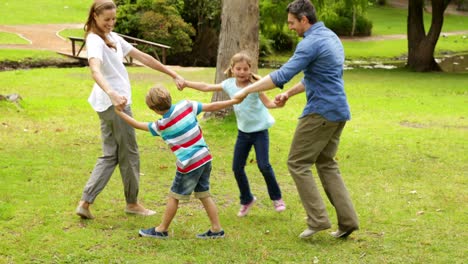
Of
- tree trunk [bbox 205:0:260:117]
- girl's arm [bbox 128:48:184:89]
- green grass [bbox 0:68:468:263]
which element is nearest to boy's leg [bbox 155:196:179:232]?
green grass [bbox 0:68:468:263]

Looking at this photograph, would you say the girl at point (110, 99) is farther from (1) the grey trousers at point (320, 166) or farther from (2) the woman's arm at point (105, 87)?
(1) the grey trousers at point (320, 166)

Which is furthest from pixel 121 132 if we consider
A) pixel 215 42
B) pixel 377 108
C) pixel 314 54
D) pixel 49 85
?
pixel 215 42

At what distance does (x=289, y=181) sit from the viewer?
852 cm

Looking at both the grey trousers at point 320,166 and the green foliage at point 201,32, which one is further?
the green foliage at point 201,32

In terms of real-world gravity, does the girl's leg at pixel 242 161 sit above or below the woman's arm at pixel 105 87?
below

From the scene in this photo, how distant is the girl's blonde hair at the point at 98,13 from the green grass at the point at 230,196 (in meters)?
1.61

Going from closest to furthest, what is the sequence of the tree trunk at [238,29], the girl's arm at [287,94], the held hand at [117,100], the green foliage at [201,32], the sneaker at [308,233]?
the held hand at [117,100]
the sneaker at [308,233]
the girl's arm at [287,94]
the tree trunk at [238,29]
the green foliage at [201,32]

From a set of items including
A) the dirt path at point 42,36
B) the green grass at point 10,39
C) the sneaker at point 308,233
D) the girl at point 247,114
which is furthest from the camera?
the green grass at point 10,39

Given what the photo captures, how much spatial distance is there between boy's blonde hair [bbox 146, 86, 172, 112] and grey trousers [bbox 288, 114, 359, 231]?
111 cm

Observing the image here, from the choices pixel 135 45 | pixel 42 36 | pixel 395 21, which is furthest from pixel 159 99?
pixel 395 21

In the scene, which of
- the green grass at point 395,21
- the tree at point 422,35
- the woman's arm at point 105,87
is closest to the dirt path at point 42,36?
the tree at point 422,35

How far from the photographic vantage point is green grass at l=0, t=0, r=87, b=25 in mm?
35094

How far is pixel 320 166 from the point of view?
20.4ft

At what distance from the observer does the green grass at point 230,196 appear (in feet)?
19.0
